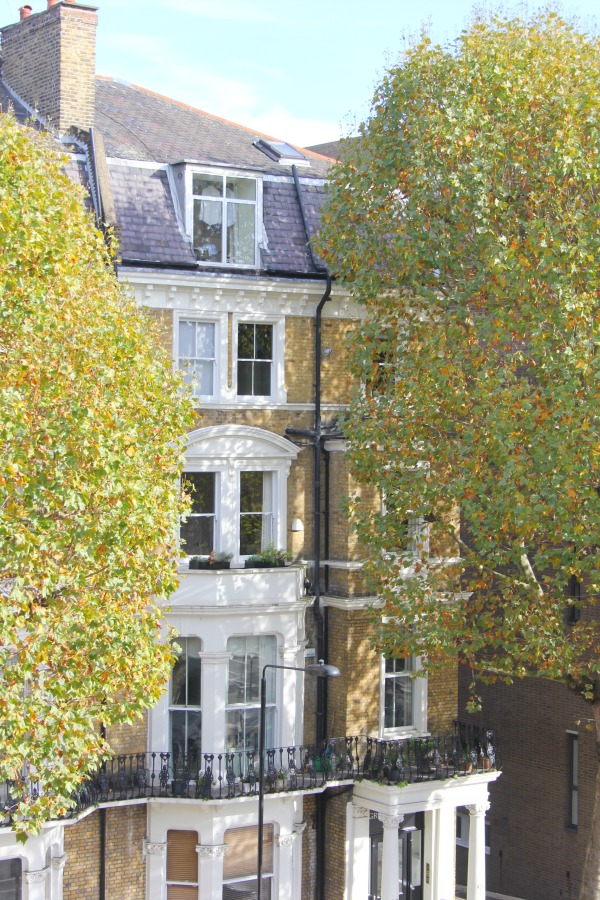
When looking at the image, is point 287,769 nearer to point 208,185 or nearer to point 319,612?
point 319,612

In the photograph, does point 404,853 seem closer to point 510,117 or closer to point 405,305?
point 405,305

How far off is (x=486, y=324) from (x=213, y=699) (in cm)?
821

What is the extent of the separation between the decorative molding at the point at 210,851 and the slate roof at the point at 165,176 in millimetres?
10310

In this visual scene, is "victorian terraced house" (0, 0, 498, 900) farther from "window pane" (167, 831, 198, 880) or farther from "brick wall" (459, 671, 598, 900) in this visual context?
"brick wall" (459, 671, 598, 900)

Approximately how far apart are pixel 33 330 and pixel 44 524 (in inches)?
102

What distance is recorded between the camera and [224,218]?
965 inches

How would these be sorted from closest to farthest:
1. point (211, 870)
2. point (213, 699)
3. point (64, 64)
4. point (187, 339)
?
point (211, 870) < point (213, 699) < point (187, 339) < point (64, 64)

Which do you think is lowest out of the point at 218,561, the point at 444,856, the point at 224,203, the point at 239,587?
the point at 444,856

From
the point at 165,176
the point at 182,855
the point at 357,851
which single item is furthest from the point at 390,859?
the point at 165,176

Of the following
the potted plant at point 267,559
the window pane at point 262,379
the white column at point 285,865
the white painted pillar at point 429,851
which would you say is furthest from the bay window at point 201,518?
the white painted pillar at point 429,851

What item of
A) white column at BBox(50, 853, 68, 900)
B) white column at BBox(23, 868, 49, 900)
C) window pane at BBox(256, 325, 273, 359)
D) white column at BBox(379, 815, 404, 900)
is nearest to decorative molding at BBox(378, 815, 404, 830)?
white column at BBox(379, 815, 404, 900)

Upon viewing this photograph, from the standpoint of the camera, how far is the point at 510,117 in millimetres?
21766

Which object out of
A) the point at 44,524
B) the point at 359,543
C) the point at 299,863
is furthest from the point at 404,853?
the point at 44,524

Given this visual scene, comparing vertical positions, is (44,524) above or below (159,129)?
below
